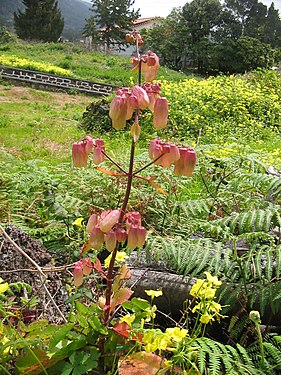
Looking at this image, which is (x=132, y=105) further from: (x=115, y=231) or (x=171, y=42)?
(x=171, y=42)

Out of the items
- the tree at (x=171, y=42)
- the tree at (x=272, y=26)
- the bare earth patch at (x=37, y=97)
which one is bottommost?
the bare earth patch at (x=37, y=97)

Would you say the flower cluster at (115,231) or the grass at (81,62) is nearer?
the flower cluster at (115,231)

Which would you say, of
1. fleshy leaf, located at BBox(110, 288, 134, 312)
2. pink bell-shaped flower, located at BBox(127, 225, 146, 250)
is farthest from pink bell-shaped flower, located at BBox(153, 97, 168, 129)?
fleshy leaf, located at BBox(110, 288, 134, 312)

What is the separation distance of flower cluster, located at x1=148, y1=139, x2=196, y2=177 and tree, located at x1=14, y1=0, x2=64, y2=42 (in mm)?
40599

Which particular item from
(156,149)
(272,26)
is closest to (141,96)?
(156,149)

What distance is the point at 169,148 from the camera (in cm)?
116

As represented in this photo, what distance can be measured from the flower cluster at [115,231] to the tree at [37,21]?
40.6m

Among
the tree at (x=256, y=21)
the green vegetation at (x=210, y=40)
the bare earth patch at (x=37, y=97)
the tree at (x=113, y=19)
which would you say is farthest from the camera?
the tree at (x=113, y=19)

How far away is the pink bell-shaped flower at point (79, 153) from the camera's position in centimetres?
122

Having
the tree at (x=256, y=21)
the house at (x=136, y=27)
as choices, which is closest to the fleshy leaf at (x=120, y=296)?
the tree at (x=256, y=21)

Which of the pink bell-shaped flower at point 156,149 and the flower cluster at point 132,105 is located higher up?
the flower cluster at point 132,105

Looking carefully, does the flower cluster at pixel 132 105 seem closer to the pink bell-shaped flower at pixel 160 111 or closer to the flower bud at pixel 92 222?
the pink bell-shaped flower at pixel 160 111

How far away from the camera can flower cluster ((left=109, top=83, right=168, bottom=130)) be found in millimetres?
1131

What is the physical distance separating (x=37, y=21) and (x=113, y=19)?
20.1ft
